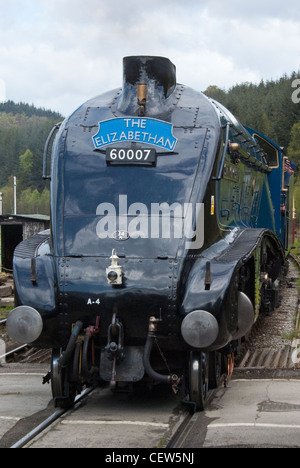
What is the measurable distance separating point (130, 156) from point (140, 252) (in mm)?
1218

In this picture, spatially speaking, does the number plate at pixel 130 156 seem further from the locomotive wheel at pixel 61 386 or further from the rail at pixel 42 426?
the rail at pixel 42 426

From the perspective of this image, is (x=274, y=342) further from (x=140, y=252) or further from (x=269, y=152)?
(x=140, y=252)

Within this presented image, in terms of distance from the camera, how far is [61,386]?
24.7 ft

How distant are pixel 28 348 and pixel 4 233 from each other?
12996mm

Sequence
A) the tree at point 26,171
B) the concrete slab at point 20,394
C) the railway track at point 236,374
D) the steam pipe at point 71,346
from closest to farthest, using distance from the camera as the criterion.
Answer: the railway track at point 236,374 < the steam pipe at point 71,346 < the concrete slab at point 20,394 < the tree at point 26,171

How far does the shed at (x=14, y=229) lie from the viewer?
23266 millimetres

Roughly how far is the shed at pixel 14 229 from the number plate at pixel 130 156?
595 inches

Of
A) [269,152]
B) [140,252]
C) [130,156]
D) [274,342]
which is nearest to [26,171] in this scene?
[269,152]

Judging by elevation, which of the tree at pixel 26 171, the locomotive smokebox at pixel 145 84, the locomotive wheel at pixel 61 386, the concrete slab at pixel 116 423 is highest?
the tree at pixel 26 171

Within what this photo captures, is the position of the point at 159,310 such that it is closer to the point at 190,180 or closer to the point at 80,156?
the point at 190,180

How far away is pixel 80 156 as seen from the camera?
319 inches

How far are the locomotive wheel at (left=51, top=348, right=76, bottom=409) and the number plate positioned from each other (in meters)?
2.34

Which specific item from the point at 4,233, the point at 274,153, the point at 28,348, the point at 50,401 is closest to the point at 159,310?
the point at 50,401

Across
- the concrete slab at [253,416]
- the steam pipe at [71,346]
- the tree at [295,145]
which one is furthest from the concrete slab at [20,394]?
the tree at [295,145]
